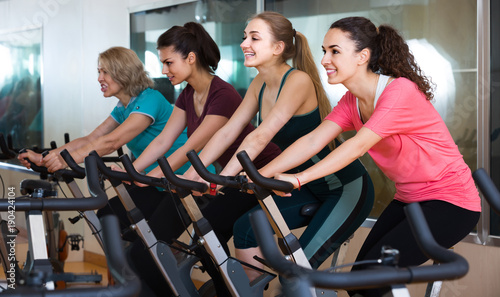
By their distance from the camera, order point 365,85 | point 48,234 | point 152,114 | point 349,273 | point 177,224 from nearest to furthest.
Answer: point 349,273 < point 365,85 < point 177,224 < point 152,114 < point 48,234

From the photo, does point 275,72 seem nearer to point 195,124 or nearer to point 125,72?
point 195,124

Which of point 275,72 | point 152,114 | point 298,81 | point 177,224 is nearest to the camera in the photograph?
point 298,81

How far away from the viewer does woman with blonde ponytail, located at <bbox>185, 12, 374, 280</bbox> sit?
228cm

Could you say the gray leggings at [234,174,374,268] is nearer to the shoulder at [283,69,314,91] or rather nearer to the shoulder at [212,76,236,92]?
the shoulder at [283,69,314,91]

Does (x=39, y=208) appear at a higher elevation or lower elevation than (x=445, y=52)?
lower

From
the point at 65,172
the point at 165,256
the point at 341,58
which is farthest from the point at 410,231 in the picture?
the point at 65,172

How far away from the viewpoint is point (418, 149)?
2.00 m

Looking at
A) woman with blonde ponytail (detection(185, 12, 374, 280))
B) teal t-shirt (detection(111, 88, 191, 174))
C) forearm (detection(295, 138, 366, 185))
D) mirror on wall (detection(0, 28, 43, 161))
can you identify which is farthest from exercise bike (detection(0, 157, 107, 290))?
mirror on wall (detection(0, 28, 43, 161))

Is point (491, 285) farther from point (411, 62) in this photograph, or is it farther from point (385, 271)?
point (385, 271)

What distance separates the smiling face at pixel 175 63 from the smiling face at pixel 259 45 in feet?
1.75

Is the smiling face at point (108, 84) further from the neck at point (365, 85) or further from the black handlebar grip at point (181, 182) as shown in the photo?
the neck at point (365, 85)

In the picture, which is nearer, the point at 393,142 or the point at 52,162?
the point at 393,142

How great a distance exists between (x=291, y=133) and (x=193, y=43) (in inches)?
31.7

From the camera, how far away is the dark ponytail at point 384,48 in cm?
207
